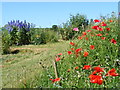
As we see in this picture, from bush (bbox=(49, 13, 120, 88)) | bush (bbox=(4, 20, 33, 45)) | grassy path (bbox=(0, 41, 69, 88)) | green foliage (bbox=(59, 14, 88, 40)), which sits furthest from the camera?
green foliage (bbox=(59, 14, 88, 40))

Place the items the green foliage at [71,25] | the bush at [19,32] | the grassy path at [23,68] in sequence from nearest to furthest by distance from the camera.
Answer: the grassy path at [23,68] → the bush at [19,32] → the green foliage at [71,25]

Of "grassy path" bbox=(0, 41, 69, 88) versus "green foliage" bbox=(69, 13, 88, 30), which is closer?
"grassy path" bbox=(0, 41, 69, 88)

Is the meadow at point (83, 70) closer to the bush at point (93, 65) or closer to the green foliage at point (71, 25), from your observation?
the bush at point (93, 65)

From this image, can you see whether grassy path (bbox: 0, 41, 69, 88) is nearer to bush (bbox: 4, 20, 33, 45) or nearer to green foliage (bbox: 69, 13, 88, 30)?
bush (bbox: 4, 20, 33, 45)

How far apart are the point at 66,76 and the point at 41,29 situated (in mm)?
9867

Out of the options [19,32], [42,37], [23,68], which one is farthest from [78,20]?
[23,68]

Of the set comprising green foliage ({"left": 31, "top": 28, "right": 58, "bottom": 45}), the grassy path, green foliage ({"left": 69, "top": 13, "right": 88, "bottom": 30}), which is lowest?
the grassy path

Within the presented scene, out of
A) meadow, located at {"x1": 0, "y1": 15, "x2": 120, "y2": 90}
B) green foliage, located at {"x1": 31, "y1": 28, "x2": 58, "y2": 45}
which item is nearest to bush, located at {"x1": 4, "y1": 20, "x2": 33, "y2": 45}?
green foliage, located at {"x1": 31, "y1": 28, "x2": 58, "y2": 45}

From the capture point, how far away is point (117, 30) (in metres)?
5.52

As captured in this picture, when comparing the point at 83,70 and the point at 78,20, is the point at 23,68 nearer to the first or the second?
the point at 83,70

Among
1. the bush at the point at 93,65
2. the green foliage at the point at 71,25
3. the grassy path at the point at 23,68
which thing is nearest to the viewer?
the bush at the point at 93,65

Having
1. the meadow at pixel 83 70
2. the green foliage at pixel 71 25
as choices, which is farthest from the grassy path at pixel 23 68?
the green foliage at pixel 71 25

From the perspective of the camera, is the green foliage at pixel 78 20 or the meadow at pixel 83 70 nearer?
the meadow at pixel 83 70

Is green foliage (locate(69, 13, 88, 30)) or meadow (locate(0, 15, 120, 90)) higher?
green foliage (locate(69, 13, 88, 30))
